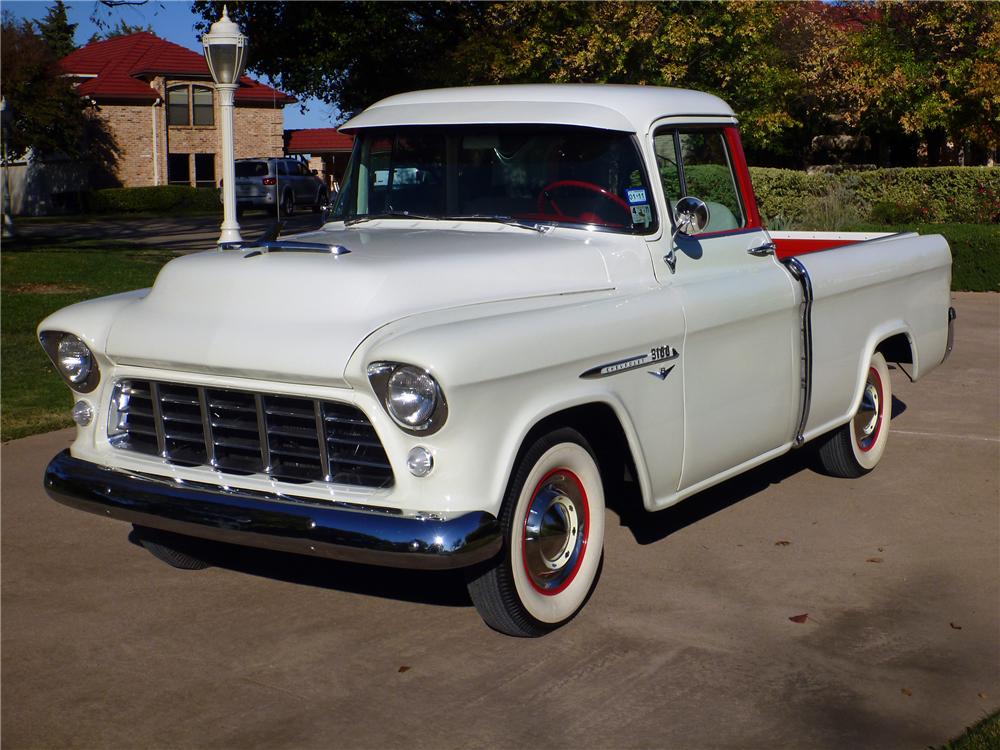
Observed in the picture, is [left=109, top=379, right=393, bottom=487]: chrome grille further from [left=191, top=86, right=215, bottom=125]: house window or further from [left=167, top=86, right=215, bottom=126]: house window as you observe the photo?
[left=191, top=86, right=215, bottom=125]: house window

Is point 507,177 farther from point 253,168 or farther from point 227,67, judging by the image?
point 253,168

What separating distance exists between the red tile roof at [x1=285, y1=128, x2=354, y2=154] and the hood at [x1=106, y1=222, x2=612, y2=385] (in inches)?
2081

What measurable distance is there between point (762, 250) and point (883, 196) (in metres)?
15.1

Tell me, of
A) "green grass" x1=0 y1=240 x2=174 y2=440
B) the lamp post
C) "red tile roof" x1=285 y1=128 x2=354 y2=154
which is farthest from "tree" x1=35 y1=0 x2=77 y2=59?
the lamp post

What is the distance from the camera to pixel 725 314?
5328mm

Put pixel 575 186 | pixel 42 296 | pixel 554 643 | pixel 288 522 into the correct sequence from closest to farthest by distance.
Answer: pixel 288 522 < pixel 554 643 < pixel 575 186 < pixel 42 296

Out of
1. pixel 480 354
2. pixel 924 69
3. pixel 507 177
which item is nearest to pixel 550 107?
pixel 507 177

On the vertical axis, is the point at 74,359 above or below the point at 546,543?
above

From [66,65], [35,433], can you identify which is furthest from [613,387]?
[66,65]

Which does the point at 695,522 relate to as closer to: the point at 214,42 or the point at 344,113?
the point at 214,42

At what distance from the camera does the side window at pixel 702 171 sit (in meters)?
5.46

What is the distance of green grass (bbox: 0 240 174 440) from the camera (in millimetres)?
8688

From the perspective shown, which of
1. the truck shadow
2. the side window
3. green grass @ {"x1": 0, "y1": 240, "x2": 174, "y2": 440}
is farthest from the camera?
green grass @ {"x1": 0, "y1": 240, "x2": 174, "y2": 440}

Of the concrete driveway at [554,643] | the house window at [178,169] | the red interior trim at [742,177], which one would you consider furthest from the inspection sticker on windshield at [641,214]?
the house window at [178,169]
